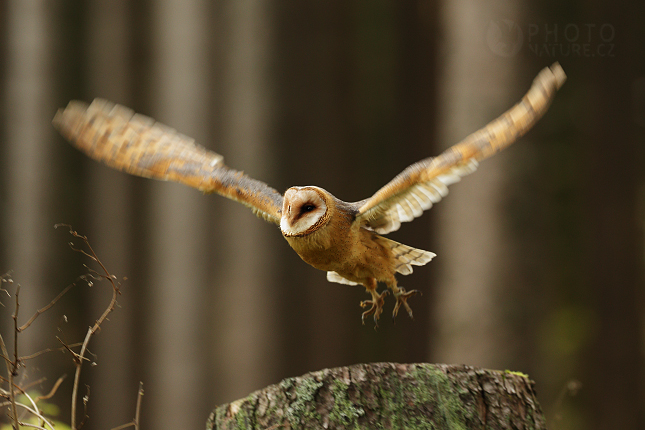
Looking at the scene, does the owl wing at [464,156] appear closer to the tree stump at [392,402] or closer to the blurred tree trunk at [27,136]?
the tree stump at [392,402]

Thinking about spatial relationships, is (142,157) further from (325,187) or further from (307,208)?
(325,187)

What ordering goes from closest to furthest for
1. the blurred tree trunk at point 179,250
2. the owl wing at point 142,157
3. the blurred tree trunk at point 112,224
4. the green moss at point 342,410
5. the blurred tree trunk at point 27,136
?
the green moss at point 342,410, the owl wing at point 142,157, the blurred tree trunk at point 179,250, the blurred tree trunk at point 112,224, the blurred tree trunk at point 27,136

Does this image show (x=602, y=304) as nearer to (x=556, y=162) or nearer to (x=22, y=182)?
(x=556, y=162)

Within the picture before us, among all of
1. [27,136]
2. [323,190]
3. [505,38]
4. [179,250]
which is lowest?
[179,250]

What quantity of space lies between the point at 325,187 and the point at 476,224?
1037 millimetres

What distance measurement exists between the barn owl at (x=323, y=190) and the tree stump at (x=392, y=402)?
0.56 m

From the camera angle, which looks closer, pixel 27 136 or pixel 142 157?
pixel 142 157

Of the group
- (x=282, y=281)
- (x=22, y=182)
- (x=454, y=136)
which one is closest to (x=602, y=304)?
(x=454, y=136)

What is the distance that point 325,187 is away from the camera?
3.69 metres

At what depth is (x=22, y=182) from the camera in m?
4.33

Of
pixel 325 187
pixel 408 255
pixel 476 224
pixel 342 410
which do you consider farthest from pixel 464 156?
pixel 325 187

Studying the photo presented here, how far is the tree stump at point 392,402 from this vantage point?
6.31ft

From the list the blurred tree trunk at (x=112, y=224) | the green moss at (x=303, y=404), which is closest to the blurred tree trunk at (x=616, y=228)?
the green moss at (x=303, y=404)

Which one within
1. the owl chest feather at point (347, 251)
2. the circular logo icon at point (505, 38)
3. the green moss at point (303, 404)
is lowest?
the green moss at point (303, 404)
